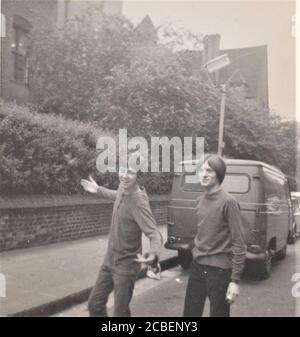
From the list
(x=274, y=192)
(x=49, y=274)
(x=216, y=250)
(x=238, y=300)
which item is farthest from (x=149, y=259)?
(x=274, y=192)

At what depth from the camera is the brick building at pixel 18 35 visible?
17594 mm

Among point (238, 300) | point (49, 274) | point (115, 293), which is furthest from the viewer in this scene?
point (49, 274)

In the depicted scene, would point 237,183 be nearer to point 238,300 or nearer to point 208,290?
point 238,300

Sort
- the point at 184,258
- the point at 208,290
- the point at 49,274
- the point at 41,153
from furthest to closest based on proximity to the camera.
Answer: the point at 41,153 < the point at 184,258 < the point at 49,274 < the point at 208,290

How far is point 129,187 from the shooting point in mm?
4656

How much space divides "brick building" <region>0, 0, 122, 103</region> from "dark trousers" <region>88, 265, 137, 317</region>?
14.0 metres

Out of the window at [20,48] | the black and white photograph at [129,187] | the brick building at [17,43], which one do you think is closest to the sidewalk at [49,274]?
the black and white photograph at [129,187]

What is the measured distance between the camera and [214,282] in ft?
13.6

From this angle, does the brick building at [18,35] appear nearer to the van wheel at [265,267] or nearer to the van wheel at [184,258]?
the van wheel at [184,258]

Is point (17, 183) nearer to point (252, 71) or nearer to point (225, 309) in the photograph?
point (225, 309)

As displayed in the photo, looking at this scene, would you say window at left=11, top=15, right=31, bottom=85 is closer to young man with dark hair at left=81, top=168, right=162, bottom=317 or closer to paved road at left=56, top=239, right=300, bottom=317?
paved road at left=56, top=239, right=300, bottom=317

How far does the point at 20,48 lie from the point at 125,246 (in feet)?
51.5

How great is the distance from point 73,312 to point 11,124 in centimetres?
473
